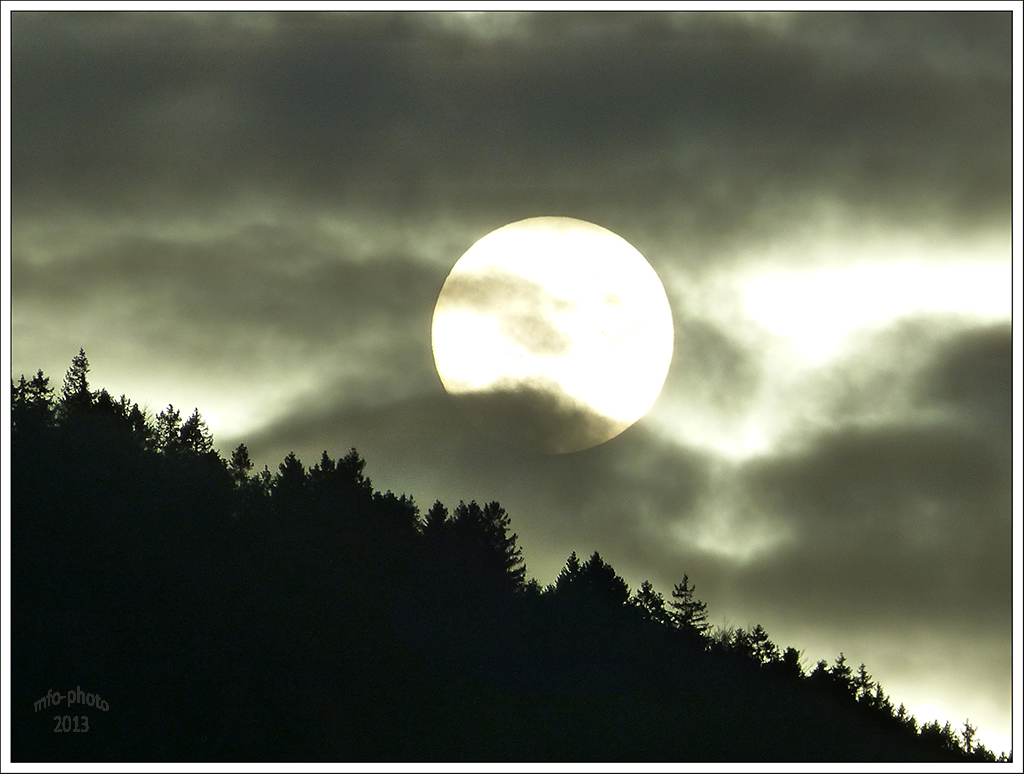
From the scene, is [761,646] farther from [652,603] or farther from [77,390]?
[77,390]

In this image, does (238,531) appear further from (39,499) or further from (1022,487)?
(1022,487)

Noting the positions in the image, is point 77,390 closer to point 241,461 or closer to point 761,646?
point 241,461

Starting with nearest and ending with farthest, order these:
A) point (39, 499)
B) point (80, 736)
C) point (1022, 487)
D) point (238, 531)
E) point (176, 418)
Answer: point (1022, 487), point (80, 736), point (39, 499), point (238, 531), point (176, 418)

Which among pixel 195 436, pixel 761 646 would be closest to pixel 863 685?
pixel 761 646

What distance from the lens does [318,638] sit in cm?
8119

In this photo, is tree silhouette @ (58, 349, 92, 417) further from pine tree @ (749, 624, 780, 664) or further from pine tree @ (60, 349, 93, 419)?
pine tree @ (749, 624, 780, 664)

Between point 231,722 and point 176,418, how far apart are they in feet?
171

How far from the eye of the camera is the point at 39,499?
75.1 m

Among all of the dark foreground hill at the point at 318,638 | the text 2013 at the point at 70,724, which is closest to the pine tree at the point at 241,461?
the dark foreground hill at the point at 318,638

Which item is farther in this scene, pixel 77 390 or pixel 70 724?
pixel 77 390

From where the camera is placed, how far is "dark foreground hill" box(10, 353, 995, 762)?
64812mm

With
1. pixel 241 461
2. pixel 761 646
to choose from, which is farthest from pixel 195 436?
pixel 761 646

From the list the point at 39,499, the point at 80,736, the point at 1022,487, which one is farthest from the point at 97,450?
the point at 1022,487

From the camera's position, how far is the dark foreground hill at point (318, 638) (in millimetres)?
64812
